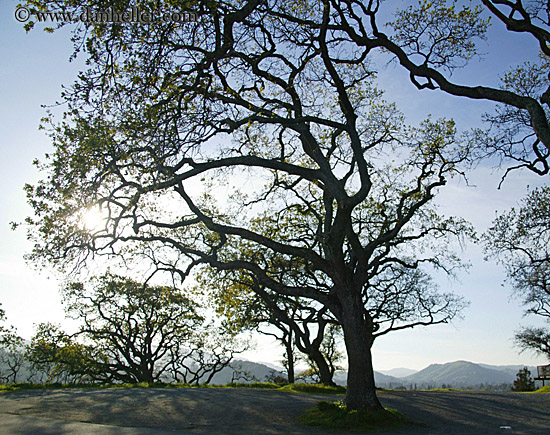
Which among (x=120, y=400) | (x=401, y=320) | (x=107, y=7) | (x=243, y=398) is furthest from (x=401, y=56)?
(x=401, y=320)

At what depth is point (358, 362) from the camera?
11.0 m

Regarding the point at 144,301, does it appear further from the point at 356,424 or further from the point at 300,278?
the point at 356,424

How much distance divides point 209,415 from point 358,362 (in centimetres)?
408

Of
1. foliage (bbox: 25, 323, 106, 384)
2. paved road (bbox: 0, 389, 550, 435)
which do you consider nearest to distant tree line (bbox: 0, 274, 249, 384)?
foliage (bbox: 25, 323, 106, 384)

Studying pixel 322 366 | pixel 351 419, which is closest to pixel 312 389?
pixel 322 366

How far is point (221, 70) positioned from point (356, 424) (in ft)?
33.4

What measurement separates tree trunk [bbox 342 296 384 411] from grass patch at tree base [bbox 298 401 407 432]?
1.11ft

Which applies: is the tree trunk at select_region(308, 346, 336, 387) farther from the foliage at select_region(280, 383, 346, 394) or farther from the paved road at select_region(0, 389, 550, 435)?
the paved road at select_region(0, 389, 550, 435)

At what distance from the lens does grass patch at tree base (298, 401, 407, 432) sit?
31.7ft

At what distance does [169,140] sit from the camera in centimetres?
1022

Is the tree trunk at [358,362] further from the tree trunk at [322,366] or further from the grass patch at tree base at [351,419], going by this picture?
the tree trunk at [322,366]

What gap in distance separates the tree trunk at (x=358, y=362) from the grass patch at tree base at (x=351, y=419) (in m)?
0.34

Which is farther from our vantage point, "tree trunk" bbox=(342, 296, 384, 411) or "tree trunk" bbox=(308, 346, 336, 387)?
"tree trunk" bbox=(308, 346, 336, 387)

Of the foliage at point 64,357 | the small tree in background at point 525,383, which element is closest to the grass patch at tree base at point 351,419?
the foliage at point 64,357
